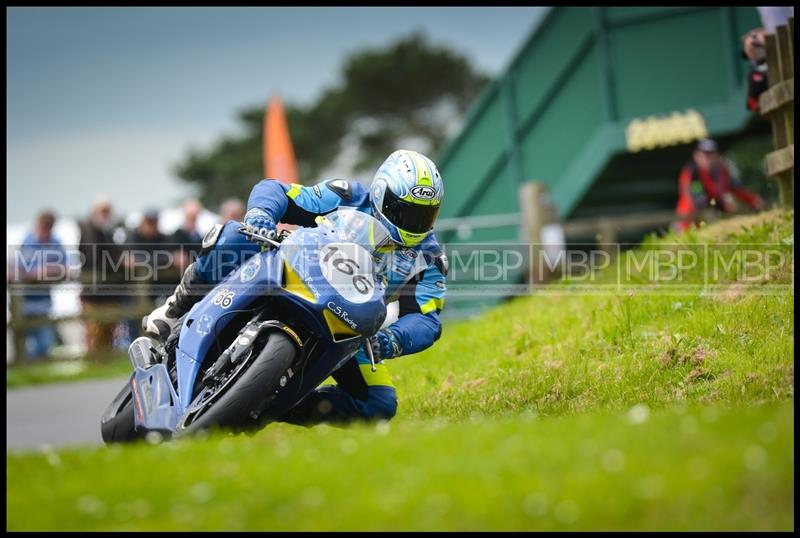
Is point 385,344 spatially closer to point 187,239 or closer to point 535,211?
point 535,211

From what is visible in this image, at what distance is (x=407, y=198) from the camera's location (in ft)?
25.5

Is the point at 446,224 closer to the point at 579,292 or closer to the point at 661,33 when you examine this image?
the point at 661,33

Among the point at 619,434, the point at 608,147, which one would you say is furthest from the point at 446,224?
the point at 619,434

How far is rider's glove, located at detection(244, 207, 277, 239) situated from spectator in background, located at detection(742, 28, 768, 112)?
20.4 feet

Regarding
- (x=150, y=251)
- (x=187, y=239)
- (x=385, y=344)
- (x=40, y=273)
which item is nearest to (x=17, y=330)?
(x=40, y=273)

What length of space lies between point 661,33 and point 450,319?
5713 mm

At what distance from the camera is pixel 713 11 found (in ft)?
55.2

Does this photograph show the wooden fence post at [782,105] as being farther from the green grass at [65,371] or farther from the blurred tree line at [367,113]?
the blurred tree line at [367,113]

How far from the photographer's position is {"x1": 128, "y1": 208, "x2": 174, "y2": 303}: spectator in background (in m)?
18.7

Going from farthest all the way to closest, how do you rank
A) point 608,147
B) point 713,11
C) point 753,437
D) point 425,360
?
point 608,147 < point 713,11 < point 425,360 < point 753,437

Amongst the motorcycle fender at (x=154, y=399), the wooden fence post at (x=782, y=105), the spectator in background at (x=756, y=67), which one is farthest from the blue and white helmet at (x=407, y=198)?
the spectator in background at (x=756, y=67)

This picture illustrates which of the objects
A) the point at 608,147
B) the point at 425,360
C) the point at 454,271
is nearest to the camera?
the point at 425,360

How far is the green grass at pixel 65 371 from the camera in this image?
1879cm

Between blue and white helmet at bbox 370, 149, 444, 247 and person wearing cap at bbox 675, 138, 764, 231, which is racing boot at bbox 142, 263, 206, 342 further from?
person wearing cap at bbox 675, 138, 764, 231
